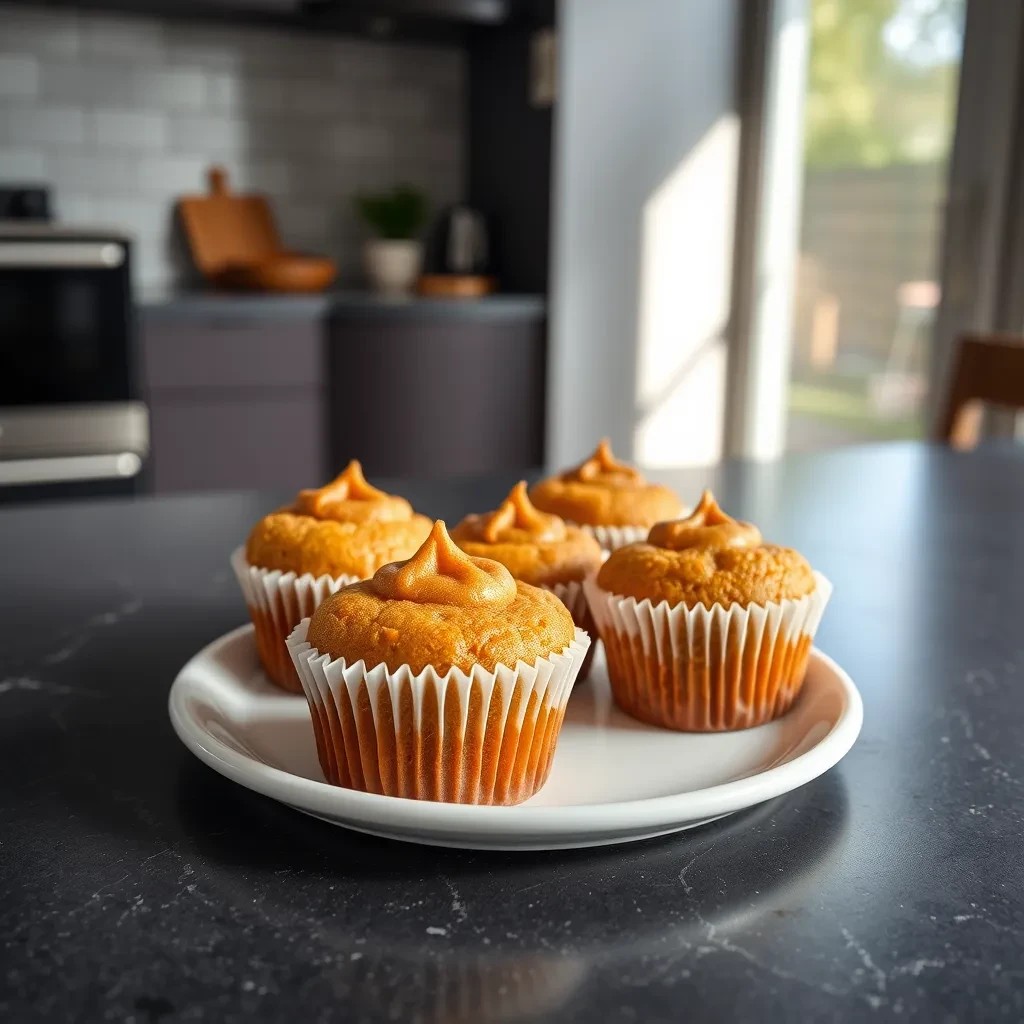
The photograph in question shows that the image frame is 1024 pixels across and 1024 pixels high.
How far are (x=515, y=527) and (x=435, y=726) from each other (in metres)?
0.23

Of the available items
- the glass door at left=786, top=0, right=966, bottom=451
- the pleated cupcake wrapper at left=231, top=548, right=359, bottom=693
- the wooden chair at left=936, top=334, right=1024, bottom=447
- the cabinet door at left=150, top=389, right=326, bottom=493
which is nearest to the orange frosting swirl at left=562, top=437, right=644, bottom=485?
the pleated cupcake wrapper at left=231, top=548, right=359, bottom=693

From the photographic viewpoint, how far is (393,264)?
3654mm

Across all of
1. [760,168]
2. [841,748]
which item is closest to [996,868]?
[841,748]

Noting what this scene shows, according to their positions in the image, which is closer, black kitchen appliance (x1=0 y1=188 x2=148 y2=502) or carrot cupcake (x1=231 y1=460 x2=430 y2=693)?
carrot cupcake (x1=231 y1=460 x2=430 y2=693)

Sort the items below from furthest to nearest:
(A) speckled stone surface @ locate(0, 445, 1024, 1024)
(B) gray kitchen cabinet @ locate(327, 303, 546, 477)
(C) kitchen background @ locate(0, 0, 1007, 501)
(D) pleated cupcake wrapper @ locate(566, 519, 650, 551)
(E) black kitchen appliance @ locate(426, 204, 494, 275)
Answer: (E) black kitchen appliance @ locate(426, 204, 494, 275) < (B) gray kitchen cabinet @ locate(327, 303, 546, 477) < (C) kitchen background @ locate(0, 0, 1007, 501) < (D) pleated cupcake wrapper @ locate(566, 519, 650, 551) < (A) speckled stone surface @ locate(0, 445, 1024, 1024)

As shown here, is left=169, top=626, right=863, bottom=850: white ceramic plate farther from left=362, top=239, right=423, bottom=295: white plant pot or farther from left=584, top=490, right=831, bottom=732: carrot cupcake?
left=362, top=239, right=423, bottom=295: white plant pot

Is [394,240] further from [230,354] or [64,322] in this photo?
[64,322]

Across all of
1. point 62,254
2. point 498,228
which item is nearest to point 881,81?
point 498,228

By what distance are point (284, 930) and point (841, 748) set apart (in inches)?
12.0

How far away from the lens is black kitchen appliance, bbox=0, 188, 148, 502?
114 inches

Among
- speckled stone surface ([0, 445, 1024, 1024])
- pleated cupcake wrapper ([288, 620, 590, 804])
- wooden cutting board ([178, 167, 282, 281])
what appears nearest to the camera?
speckled stone surface ([0, 445, 1024, 1024])

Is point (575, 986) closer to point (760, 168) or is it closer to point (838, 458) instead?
point (838, 458)

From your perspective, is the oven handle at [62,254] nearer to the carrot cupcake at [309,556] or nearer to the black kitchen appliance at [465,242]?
the black kitchen appliance at [465,242]

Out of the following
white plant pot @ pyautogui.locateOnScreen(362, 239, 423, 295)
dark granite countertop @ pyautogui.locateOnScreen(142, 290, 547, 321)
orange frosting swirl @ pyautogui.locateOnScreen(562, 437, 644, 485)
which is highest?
white plant pot @ pyautogui.locateOnScreen(362, 239, 423, 295)
